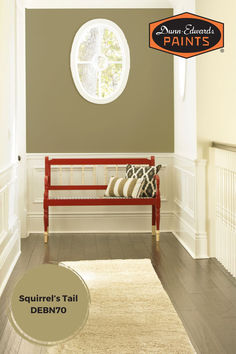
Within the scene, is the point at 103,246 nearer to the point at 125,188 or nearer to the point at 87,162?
the point at 125,188

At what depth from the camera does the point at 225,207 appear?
4.18 meters

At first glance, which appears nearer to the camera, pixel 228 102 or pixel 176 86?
A: pixel 228 102

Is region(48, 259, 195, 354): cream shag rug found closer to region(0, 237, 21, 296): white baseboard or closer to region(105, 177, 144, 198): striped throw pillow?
region(0, 237, 21, 296): white baseboard

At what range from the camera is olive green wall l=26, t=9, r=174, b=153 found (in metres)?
5.70

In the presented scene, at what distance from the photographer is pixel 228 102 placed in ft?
14.6

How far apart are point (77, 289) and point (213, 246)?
378cm

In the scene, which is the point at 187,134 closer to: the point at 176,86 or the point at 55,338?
the point at 176,86

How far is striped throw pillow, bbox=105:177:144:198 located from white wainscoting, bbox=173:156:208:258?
18.9 inches

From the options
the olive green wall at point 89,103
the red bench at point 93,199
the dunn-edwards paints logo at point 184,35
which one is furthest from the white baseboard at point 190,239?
the dunn-edwards paints logo at point 184,35

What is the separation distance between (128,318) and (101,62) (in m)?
3.64

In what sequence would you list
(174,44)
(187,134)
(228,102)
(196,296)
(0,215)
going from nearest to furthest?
(174,44), (196,296), (0,215), (228,102), (187,134)

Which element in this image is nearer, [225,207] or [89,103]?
[225,207]

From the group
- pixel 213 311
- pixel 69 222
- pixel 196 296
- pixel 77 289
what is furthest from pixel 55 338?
pixel 69 222

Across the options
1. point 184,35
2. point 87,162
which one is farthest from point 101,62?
point 184,35
